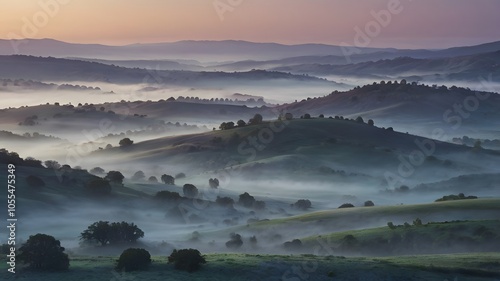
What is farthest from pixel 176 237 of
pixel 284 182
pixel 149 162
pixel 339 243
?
pixel 149 162

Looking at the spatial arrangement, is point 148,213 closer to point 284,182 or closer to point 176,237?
point 176,237

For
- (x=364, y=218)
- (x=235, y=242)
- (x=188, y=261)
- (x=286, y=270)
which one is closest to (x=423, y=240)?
(x=235, y=242)

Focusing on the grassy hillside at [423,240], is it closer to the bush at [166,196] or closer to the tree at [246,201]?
the bush at [166,196]

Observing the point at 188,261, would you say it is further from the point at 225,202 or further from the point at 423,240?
the point at 225,202

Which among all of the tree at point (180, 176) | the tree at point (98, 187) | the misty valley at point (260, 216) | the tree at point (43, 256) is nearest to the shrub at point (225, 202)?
the misty valley at point (260, 216)

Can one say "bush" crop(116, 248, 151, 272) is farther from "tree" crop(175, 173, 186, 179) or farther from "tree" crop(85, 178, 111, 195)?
"tree" crop(175, 173, 186, 179)

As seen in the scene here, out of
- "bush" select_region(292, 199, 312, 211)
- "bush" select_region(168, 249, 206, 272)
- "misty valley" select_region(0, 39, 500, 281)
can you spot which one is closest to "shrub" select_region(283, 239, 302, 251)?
"misty valley" select_region(0, 39, 500, 281)
